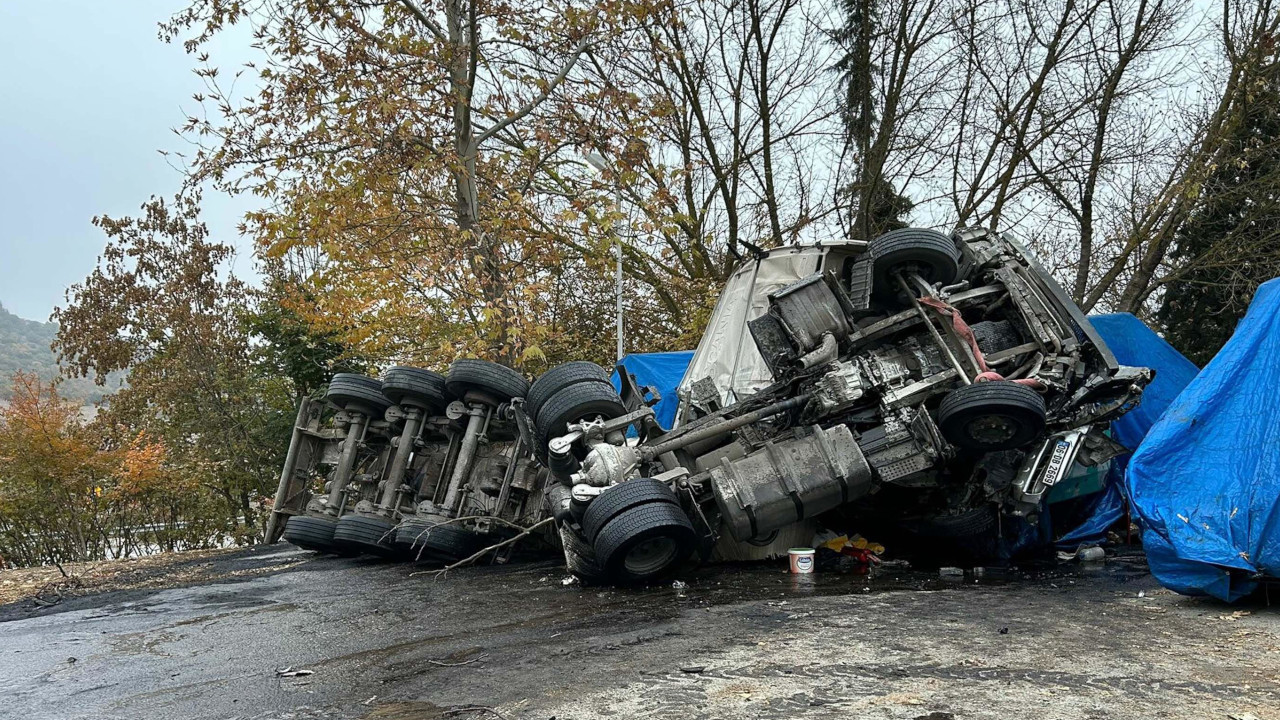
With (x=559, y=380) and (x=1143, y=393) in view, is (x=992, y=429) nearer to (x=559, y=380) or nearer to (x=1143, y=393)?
(x=559, y=380)

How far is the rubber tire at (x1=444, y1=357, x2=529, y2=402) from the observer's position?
825 cm

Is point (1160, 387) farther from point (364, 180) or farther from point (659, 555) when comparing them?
point (364, 180)

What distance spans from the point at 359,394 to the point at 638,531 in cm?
425

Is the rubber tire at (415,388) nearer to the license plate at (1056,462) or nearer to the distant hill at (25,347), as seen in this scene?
the license plate at (1056,462)

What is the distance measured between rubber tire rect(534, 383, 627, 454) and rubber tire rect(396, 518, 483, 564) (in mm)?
1580

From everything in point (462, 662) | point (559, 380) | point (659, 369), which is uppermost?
point (659, 369)

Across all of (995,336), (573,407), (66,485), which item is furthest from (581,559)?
(66,485)

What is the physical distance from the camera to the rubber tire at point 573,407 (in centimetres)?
709

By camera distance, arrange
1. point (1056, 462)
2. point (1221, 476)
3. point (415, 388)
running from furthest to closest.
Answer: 1. point (415, 388)
2. point (1056, 462)
3. point (1221, 476)

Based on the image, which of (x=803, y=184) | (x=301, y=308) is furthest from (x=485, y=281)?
(x=803, y=184)

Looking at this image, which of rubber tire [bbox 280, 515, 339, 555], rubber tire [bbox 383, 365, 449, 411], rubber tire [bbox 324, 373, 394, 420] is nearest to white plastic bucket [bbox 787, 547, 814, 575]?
rubber tire [bbox 383, 365, 449, 411]

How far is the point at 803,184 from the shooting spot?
1928 cm

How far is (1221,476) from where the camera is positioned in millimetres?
5141

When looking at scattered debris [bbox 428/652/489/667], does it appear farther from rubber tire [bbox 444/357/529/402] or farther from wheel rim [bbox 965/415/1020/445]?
rubber tire [bbox 444/357/529/402]
